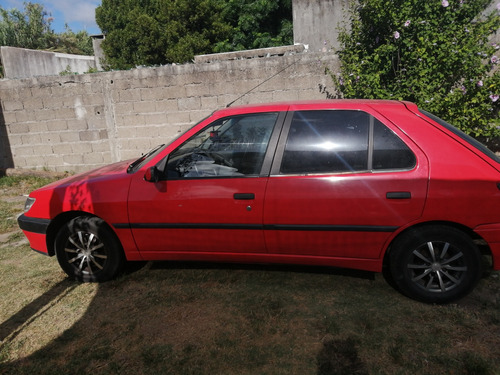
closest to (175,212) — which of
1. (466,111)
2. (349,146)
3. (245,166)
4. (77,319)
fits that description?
(245,166)

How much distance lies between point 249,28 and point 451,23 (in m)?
12.7

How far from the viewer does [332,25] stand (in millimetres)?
11703

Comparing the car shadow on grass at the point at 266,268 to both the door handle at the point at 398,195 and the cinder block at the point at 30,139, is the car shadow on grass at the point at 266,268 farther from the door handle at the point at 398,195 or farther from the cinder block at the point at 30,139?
the cinder block at the point at 30,139

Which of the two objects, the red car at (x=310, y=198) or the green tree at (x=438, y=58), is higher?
the green tree at (x=438, y=58)

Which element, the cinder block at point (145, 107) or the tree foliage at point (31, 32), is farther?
the tree foliage at point (31, 32)

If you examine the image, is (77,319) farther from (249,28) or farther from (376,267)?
(249,28)

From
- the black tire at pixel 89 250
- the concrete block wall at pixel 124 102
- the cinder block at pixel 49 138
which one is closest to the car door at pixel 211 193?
the black tire at pixel 89 250

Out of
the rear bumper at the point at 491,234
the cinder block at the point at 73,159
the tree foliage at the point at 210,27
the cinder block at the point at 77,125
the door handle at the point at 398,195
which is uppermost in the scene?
the tree foliage at the point at 210,27

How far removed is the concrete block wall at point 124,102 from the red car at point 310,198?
3.48 m

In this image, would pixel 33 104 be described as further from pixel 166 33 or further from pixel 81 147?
pixel 166 33

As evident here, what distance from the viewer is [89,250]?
11.0ft

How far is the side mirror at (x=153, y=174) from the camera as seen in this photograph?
9.91 ft

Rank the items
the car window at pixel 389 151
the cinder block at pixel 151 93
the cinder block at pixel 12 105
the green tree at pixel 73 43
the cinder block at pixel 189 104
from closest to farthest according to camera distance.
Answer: the car window at pixel 389 151
the cinder block at pixel 189 104
the cinder block at pixel 151 93
the cinder block at pixel 12 105
the green tree at pixel 73 43

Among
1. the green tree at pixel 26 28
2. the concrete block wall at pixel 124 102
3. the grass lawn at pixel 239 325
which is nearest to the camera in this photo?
the grass lawn at pixel 239 325
